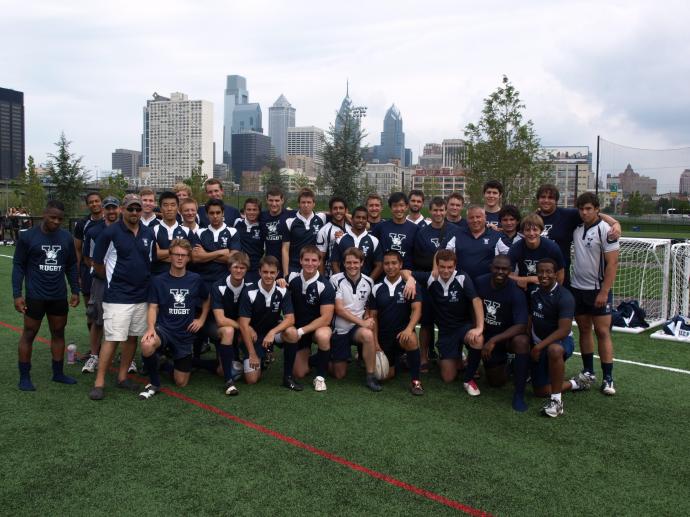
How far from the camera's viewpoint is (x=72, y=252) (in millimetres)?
5629

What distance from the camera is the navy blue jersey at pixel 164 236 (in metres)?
6.08

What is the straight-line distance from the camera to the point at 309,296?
5855mm

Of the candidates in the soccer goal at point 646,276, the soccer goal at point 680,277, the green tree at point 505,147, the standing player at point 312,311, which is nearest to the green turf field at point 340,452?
the standing player at point 312,311

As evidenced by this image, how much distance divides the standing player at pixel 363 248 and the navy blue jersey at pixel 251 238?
116 centimetres

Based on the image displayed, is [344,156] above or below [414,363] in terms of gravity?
above

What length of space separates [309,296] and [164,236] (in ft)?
5.58

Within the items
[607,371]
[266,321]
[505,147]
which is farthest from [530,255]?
[505,147]

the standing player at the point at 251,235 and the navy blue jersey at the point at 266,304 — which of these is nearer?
the navy blue jersey at the point at 266,304

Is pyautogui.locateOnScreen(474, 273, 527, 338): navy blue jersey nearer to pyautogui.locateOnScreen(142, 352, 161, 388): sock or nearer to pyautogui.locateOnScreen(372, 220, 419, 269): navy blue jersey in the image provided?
pyautogui.locateOnScreen(372, 220, 419, 269): navy blue jersey

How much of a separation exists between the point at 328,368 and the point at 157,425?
1.97 metres

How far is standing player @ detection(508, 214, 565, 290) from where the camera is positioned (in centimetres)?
545

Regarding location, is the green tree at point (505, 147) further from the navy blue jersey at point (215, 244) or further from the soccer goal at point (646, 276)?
the navy blue jersey at point (215, 244)

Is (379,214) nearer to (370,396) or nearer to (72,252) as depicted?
(370,396)

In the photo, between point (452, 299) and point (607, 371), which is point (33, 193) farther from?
point (607, 371)
